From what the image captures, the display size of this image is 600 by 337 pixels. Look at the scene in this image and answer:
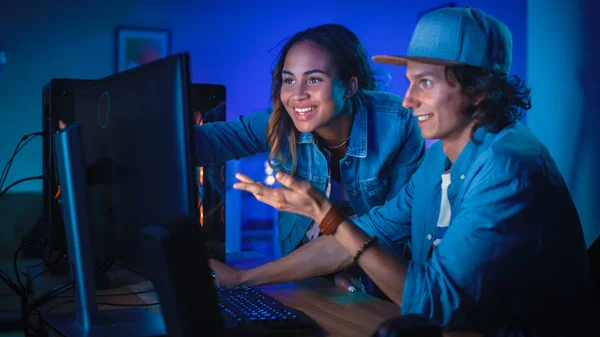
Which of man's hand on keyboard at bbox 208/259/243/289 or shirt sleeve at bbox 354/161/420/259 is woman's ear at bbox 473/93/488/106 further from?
man's hand on keyboard at bbox 208/259/243/289

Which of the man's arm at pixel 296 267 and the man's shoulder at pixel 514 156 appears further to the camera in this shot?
the man's arm at pixel 296 267

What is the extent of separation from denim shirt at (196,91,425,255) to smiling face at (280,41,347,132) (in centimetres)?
8

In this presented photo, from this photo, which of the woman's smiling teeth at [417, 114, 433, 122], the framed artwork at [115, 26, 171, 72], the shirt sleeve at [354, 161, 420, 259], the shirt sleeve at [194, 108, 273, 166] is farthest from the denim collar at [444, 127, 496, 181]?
the framed artwork at [115, 26, 171, 72]

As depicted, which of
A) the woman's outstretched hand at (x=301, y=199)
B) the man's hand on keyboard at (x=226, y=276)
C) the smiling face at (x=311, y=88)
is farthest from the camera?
the smiling face at (x=311, y=88)

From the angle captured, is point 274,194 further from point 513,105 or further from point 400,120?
point 400,120

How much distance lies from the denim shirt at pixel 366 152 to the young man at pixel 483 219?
2.19ft

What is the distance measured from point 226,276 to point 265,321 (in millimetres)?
451

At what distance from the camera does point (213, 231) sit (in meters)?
2.03

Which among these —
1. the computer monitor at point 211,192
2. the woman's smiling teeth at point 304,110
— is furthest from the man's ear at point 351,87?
the computer monitor at point 211,192

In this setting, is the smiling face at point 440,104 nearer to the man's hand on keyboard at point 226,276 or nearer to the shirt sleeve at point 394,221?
the shirt sleeve at point 394,221

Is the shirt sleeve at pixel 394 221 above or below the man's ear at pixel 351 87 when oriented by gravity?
below

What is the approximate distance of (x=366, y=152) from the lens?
2.17 meters

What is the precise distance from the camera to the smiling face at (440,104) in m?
1.48


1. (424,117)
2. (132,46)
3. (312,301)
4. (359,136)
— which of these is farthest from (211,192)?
(132,46)
